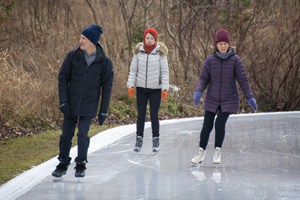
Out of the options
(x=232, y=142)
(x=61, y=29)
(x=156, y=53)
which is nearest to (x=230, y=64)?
(x=156, y=53)

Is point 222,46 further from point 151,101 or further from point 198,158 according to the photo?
point 151,101

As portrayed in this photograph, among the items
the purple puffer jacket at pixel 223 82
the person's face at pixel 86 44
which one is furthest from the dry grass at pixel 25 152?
the purple puffer jacket at pixel 223 82

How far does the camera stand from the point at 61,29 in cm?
2336

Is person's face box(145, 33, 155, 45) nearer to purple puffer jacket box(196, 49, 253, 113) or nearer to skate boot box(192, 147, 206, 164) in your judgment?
purple puffer jacket box(196, 49, 253, 113)

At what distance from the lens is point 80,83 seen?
9.31m

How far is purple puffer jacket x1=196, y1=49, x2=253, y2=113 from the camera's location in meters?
10.9

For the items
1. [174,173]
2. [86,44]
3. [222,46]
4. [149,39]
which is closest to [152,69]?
[149,39]

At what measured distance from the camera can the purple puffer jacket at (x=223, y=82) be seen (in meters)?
10.9

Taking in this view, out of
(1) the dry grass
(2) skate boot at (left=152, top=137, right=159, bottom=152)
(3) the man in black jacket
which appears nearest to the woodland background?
(1) the dry grass

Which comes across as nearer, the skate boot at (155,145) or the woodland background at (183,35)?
the skate boot at (155,145)

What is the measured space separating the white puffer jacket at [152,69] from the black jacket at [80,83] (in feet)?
8.55

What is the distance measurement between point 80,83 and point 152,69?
2847 millimetres

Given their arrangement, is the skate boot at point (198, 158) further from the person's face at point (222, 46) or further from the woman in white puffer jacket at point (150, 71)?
the person's face at point (222, 46)

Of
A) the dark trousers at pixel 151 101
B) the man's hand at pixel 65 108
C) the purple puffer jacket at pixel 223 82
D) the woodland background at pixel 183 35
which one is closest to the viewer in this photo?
the man's hand at pixel 65 108
